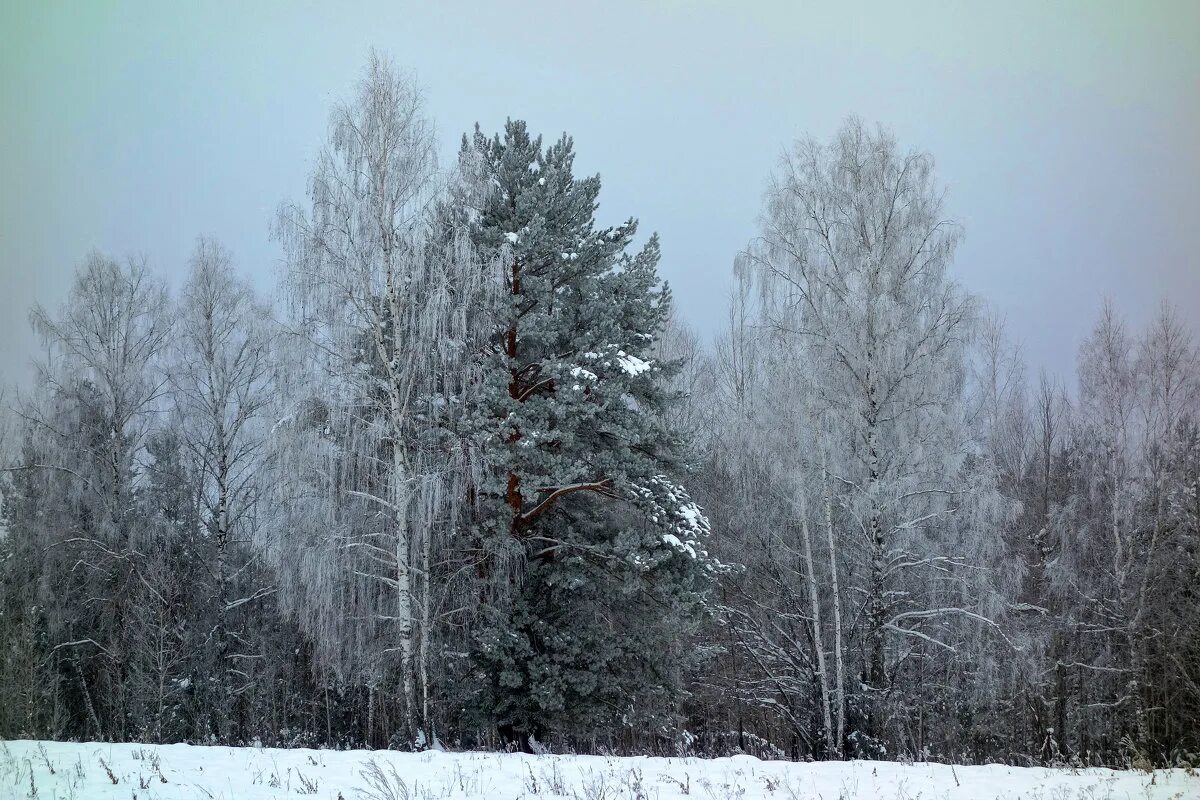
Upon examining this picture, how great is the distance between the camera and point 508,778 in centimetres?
781

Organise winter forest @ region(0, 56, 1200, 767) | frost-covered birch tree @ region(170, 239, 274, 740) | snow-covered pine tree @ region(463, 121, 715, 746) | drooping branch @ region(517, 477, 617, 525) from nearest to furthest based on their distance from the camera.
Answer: winter forest @ region(0, 56, 1200, 767) < snow-covered pine tree @ region(463, 121, 715, 746) < drooping branch @ region(517, 477, 617, 525) < frost-covered birch tree @ region(170, 239, 274, 740)

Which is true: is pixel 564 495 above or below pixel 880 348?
below

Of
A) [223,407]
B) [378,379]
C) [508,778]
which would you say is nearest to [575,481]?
[378,379]

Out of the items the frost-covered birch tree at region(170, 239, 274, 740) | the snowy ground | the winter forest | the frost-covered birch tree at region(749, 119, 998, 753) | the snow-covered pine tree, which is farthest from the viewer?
the frost-covered birch tree at region(170, 239, 274, 740)

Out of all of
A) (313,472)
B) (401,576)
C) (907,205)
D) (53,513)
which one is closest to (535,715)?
(401,576)

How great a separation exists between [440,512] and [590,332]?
14.0 feet

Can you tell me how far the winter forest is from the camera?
14234 mm

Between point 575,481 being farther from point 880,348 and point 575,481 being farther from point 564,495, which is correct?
point 880,348

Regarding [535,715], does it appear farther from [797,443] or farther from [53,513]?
[53,513]

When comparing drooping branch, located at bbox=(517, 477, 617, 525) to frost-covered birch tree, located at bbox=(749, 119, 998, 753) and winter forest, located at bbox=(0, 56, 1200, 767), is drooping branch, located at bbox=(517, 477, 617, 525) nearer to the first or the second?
winter forest, located at bbox=(0, 56, 1200, 767)

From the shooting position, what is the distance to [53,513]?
1997 cm

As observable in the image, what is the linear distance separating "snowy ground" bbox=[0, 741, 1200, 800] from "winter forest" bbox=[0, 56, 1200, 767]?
92.8 inches

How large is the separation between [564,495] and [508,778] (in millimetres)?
8542

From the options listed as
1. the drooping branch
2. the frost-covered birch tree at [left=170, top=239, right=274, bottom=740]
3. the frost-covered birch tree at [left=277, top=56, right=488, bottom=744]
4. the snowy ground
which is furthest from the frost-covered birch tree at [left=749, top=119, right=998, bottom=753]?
the frost-covered birch tree at [left=170, top=239, right=274, bottom=740]
